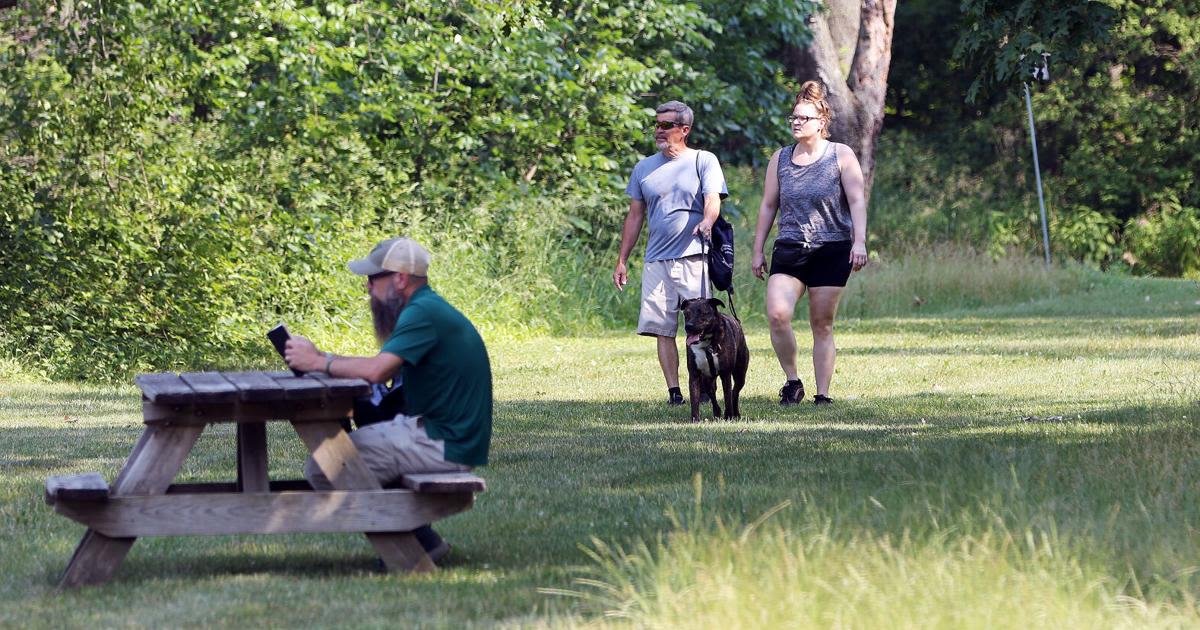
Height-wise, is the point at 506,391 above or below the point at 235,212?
below

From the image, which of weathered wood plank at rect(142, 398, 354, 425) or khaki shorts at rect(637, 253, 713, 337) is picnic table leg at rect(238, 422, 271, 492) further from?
khaki shorts at rect(637, 253, 713, 337)

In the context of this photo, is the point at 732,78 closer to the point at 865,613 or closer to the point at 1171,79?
the point at 1171,79

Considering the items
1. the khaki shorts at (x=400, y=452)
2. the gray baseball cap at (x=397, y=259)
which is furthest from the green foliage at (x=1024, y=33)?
the khaki shorts at (x=400, y=452)

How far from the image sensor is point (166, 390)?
5.81 m

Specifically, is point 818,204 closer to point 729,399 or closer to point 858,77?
point 729,399

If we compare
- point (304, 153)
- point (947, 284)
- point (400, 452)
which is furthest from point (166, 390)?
point (947, 284)

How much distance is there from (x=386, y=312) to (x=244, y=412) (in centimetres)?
75

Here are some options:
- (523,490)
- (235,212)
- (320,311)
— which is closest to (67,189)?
(235,212)

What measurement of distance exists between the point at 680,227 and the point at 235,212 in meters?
6.03

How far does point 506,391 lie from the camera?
13.2 m

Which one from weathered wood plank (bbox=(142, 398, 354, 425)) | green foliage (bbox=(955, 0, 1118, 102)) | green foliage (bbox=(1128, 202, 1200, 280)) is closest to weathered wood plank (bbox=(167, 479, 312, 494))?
weathered wood plank (bbox=(142, 398, 354, 425))

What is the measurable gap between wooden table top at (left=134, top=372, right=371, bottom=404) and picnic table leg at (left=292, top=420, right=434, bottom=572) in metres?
0.17

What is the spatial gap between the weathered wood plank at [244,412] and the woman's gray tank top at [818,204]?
17.4 feet

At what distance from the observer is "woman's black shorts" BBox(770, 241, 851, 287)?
10.8 m
